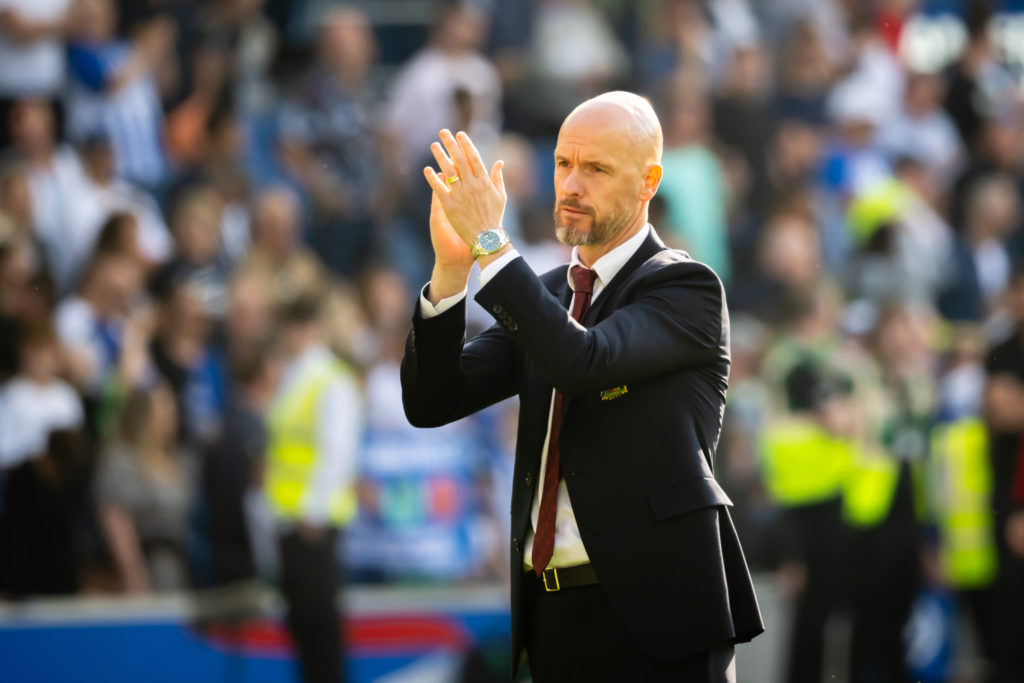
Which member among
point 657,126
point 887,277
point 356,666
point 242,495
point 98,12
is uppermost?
point 98,12

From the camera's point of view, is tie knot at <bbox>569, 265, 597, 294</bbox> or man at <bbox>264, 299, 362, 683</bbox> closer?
tie knot at <bbox>569, 265, 597, 294</bbox>

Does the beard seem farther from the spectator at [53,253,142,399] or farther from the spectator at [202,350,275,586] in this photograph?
the spectator at [53,253,142,399]

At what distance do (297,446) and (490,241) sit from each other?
16.1 feet

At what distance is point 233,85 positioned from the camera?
31.5 feet

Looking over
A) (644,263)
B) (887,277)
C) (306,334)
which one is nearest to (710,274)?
(644,263)

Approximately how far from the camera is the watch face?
298 centimetres

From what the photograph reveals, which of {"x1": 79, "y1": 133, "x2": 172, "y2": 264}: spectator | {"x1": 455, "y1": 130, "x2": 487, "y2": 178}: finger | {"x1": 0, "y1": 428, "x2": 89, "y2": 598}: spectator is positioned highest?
{"x1": 79, "y1": 133, "x2": 172, "y2": 264}: spectator

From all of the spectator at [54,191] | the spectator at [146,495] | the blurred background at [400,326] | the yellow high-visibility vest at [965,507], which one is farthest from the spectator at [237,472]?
the yellow high-visibility vest at [965,507]

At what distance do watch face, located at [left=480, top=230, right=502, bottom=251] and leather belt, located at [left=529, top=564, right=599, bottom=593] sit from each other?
0.74 metres

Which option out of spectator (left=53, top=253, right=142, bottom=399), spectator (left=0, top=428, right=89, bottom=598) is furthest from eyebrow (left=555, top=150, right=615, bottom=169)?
spectator (left=53, top=253, right=142, bottom=399)

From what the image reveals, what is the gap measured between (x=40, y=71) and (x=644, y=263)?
6.90 meters

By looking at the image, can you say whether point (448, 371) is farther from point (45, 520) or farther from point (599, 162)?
point (45, 520)

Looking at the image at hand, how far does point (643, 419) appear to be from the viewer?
310 cm

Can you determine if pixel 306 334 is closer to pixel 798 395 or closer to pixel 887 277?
pixel 798 395
